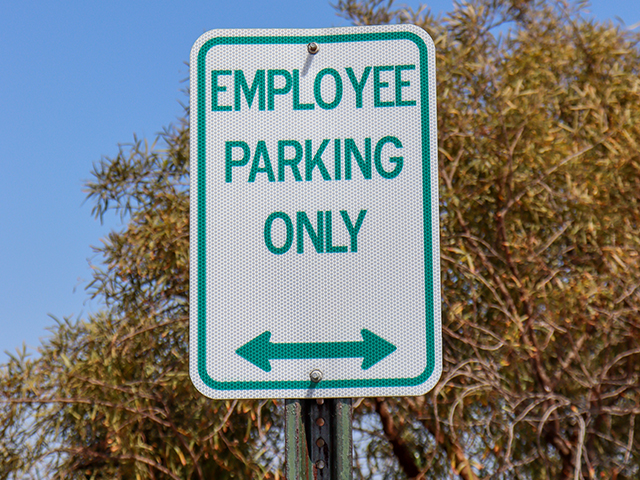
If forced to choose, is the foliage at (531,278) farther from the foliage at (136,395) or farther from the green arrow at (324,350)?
the green arrow at (324,350)

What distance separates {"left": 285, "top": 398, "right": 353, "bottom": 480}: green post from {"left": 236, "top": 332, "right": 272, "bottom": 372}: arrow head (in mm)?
90

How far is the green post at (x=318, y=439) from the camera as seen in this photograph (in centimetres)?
133

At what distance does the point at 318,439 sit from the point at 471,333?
2.78m

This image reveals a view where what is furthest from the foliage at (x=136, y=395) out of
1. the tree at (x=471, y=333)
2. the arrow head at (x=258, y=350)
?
the arrow head at (x=258, y=350)

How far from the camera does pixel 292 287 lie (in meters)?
1.39

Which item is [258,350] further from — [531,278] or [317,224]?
[531,278]

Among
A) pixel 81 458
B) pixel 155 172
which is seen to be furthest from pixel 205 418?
pixel 155 172

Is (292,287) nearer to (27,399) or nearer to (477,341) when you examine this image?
(477,341)

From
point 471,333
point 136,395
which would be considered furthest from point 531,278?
point 136,395

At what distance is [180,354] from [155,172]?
124 centimetres

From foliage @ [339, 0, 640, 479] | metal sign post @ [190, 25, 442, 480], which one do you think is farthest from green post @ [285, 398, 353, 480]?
foliage @ [339, 0, 640, 479]

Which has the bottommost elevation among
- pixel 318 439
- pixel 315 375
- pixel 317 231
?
pixel 318 439

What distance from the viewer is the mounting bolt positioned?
4.40 ft

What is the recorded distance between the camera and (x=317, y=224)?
4.60 ft
